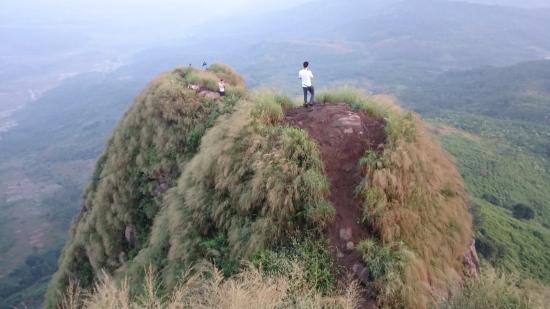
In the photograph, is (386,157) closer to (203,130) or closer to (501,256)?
(203,130)

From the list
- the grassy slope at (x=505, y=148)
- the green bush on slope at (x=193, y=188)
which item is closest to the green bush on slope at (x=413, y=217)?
the green bush on slope at (x=193, y=188)

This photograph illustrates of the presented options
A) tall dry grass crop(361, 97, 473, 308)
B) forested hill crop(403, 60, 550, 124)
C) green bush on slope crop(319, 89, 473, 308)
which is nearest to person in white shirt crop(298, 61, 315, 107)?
green bush on slope crop(319, 89, 473, 308)

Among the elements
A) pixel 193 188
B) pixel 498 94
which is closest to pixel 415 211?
pixel 193 188

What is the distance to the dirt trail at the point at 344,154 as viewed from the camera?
8938 mm

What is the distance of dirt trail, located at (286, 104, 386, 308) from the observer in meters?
8.94

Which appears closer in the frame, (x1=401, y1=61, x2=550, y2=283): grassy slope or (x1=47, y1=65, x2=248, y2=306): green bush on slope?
(x1=47, y1=65, x2=248, y2=306): green bush on slope

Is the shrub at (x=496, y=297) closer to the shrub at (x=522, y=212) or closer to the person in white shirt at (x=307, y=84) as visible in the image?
the person in white shirt at (x=307, y=84)

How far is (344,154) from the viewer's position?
1075 cm

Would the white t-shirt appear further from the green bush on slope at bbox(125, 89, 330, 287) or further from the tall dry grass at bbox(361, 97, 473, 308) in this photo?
the tall dry grass at bbox(361, 97, 473, 308)

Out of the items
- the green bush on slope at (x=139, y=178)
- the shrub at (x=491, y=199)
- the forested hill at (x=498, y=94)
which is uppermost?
the green bush on slope at (x=139, y=178)

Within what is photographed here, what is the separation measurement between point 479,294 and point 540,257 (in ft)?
118

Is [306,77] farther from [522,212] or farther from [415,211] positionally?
[522,212]

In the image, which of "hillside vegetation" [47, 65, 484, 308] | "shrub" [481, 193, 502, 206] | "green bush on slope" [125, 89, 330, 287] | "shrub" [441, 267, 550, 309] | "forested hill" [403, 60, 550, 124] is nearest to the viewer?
"shrub" [441, 267, 550, 309]

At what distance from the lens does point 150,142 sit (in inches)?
655
